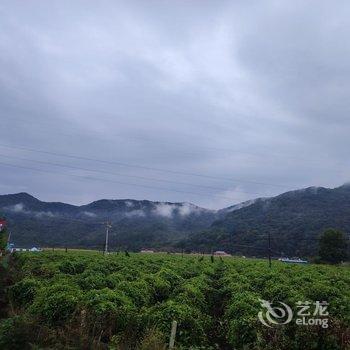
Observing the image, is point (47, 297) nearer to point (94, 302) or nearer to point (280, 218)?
point (94, 302)

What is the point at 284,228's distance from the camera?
137875mm

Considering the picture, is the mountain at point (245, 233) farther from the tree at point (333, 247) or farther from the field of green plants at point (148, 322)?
the field of green plants at point (148, 322)

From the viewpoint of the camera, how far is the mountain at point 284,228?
11950 centimetres

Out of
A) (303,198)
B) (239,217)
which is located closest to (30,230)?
(239,217)

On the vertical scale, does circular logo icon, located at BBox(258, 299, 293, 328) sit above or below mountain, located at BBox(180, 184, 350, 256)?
below

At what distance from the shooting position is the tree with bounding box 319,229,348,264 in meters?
87.2

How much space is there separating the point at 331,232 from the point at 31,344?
86.0 m

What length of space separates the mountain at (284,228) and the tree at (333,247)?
40.7ft

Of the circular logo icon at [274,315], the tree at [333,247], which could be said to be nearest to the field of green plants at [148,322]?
the circular logo icon at [274,315]

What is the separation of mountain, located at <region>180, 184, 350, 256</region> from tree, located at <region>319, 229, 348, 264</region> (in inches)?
488

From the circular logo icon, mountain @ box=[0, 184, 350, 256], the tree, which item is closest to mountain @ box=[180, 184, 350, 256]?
mountain @ box=[0, 184, 350, 256]

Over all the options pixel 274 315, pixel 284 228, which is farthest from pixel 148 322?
pixel 284 228

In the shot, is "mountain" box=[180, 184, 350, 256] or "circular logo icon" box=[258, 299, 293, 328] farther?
"mountain" box=[180, 184, 350, 256]

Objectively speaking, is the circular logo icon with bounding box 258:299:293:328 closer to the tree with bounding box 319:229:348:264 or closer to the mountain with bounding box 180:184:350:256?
the mountain with bounding box 180:184:350:256
